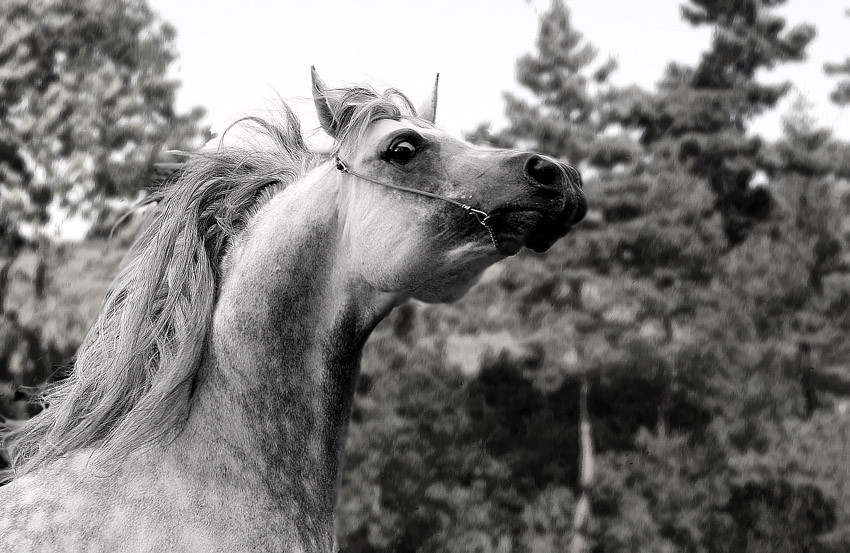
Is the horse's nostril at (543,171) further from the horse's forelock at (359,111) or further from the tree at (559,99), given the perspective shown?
the tree at (559,99)

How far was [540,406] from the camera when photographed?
16.6 metres

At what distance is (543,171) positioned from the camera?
102 inches

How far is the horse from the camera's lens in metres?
2.47

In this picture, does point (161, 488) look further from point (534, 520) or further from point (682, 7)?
point (682, 7)

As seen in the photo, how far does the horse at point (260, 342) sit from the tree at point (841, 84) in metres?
17.0

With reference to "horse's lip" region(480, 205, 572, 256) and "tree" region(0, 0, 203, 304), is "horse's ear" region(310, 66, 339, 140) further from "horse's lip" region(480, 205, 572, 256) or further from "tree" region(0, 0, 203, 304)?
"tree" region(0, 0, 203, 304)

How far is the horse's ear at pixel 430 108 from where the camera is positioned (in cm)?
340

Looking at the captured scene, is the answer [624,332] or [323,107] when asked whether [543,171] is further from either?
[624,332]

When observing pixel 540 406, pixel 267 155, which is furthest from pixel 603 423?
pixel 267 155

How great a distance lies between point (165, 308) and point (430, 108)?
1371 mm

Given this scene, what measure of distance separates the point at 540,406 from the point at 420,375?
2.61 m

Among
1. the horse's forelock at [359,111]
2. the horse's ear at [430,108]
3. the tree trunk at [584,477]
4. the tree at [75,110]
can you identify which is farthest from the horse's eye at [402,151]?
the tree trunk at [584,477]

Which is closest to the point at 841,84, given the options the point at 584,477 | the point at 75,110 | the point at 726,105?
the point at 726,105

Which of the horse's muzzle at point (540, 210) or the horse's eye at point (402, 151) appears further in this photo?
the horse's eye at point (402, 151)
